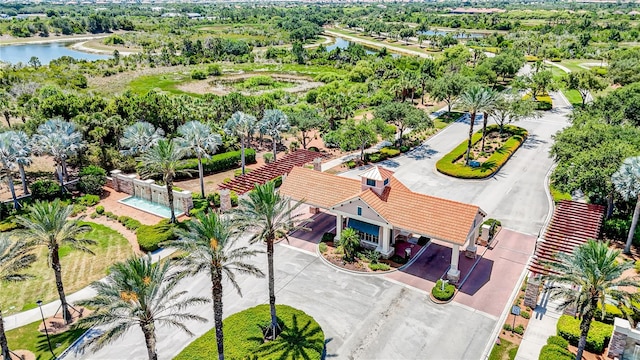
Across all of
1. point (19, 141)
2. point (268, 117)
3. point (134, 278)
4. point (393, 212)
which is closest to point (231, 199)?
point (268, 117)

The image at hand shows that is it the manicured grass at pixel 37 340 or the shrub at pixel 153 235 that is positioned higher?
Answer: the shrub at pixel 153 235

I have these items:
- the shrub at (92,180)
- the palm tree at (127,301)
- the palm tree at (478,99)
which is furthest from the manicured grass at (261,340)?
the palm tree at (478,99)

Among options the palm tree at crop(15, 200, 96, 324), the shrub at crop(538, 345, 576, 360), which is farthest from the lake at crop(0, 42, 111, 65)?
the shrub at crop(538, 345, 576, 360)

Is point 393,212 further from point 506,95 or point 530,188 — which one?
point 506,95

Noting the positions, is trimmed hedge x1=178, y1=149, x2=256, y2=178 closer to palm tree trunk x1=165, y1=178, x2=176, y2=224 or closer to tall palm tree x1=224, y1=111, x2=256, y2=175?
tall palm tree x1=224, y1=111, x2=256, y2=175

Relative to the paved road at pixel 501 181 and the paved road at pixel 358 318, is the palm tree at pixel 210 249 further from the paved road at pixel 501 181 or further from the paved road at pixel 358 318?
the paved road at pixel 501 181

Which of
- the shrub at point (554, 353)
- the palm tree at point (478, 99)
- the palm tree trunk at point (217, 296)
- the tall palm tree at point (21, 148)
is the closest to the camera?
the palm tree trunk at point (217, 296)
